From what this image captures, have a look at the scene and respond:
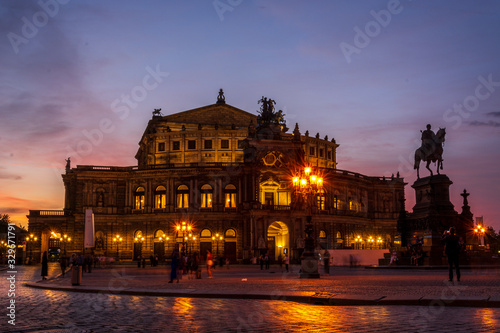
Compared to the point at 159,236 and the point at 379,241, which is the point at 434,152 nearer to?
the point at 159,236

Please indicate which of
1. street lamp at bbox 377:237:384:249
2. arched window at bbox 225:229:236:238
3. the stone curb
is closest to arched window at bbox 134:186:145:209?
arched window at bbox 225:229:236:238

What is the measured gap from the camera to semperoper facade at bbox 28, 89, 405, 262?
2931 inches

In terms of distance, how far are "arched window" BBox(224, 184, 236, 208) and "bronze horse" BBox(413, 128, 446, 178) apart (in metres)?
40.6

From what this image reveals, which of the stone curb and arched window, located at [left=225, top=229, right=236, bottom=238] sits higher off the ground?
arched window, located at [left=225, top=229, right=236, bottom=238]

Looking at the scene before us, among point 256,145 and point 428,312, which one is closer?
point 428,312

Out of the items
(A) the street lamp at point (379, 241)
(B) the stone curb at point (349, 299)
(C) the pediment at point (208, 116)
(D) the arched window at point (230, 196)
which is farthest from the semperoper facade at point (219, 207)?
(B) the stone curb at point (349, 299)

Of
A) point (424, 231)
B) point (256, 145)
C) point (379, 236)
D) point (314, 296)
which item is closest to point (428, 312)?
point (314, 296)

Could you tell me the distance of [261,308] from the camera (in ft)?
47.1

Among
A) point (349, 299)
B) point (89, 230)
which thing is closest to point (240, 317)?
point (349, 299)

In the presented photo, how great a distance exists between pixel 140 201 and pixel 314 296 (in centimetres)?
6552

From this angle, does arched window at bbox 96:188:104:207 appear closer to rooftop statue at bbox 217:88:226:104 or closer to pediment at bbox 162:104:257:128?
pediment at bbox 162:104:257:128

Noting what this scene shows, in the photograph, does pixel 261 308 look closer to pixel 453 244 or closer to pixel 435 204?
pixel 453 244

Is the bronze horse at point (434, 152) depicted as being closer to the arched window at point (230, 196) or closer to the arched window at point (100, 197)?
the arched window at point (230, 196)

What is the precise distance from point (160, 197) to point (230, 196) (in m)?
9.53
